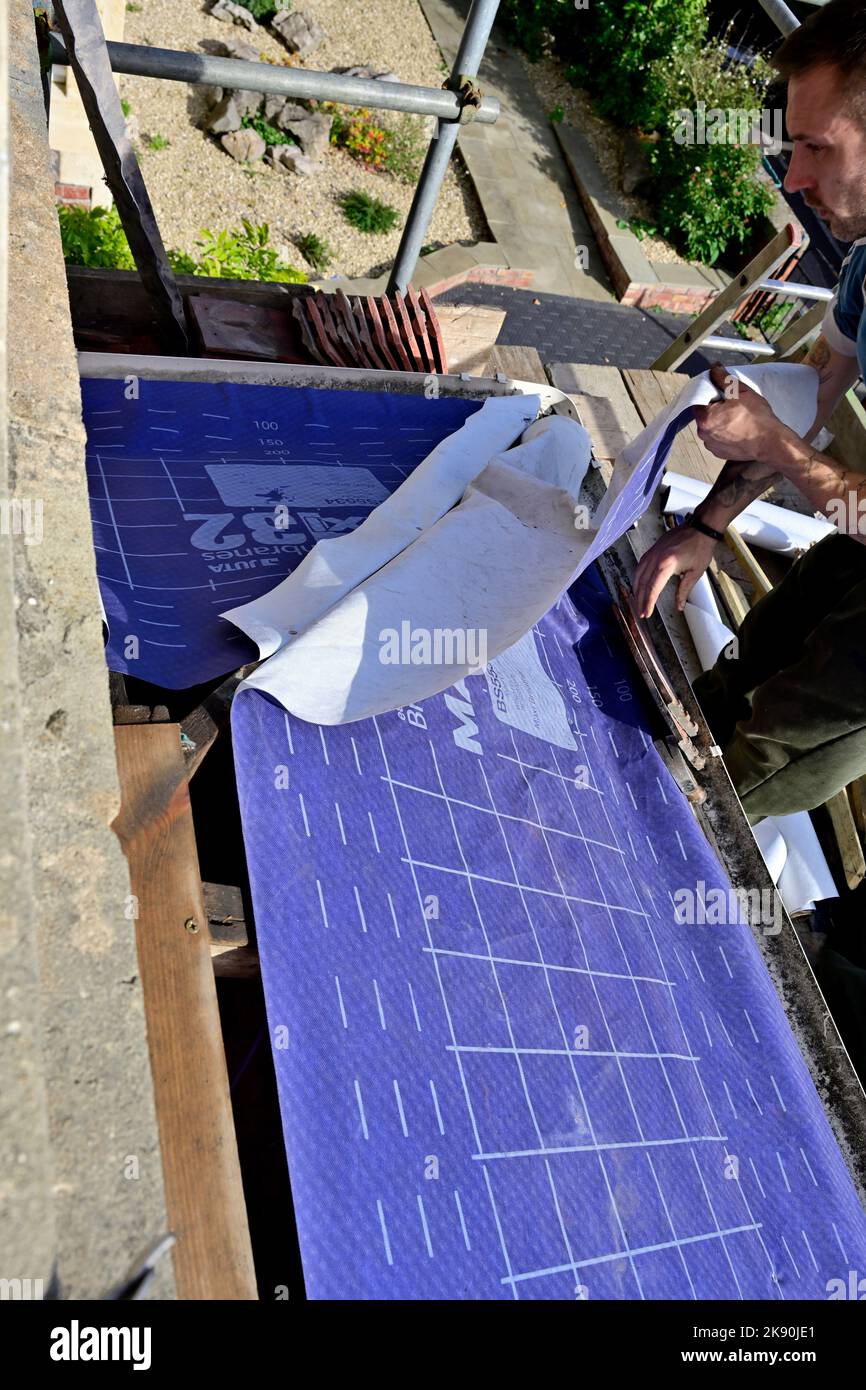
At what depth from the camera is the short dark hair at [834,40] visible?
7.29 feet

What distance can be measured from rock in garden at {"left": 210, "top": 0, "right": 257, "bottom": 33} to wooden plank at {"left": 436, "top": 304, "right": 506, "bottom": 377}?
6.47 meters

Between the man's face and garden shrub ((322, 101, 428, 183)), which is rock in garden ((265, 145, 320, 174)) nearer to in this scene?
garden shrub ((322, 101, 428, 183))

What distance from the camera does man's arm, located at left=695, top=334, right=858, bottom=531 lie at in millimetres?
2893

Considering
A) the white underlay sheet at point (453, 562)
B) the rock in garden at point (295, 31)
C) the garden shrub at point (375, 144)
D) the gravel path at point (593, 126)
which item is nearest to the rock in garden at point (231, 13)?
the rock in garden at point (295, 31)

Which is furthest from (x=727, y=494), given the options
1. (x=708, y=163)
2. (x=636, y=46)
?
(x=636, y=46)

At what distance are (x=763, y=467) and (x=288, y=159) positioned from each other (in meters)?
6.36

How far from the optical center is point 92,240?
15.9 feet

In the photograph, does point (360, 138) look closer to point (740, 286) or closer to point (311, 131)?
point (311, 131)

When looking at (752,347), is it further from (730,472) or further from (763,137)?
(763,137)

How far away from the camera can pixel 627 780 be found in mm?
2486

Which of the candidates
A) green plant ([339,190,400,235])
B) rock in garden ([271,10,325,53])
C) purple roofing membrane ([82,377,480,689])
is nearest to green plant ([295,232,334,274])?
green plant ([339,190,400,235])

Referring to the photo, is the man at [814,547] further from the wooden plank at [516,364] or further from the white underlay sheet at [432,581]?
the wooden plank at [516,364]

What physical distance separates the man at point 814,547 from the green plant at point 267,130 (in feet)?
21.1
